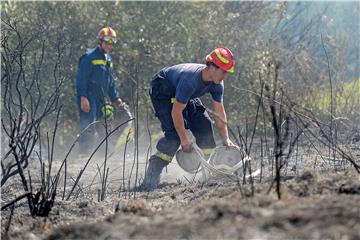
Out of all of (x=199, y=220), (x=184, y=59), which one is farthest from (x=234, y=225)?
(x=184, y=59)

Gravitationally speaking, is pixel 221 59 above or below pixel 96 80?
below

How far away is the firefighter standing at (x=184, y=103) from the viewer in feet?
21.5

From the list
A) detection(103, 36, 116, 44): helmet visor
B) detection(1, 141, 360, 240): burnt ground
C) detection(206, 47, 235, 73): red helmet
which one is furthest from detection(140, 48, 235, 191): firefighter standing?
detection(103, 36, 116, 44): helmet visor

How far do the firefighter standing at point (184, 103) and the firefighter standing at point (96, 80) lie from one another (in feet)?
9.80

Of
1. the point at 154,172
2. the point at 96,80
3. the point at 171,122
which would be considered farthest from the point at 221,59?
the point at 96,80

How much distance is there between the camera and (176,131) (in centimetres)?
698

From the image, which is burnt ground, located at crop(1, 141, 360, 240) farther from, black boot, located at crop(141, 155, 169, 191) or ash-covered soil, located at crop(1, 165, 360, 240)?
black boot, located at crop(141, 155, 169, 191)

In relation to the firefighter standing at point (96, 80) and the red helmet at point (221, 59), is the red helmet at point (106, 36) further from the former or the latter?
the red helmet at point (221, 59)

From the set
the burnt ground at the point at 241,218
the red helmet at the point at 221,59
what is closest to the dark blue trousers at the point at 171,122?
the red helmet at the point at 221,59

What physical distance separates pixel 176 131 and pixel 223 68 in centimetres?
86

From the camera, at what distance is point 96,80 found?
10.1 m

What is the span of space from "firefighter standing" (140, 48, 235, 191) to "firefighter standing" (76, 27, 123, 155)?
2.99 metres

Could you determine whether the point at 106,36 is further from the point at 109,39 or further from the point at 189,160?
the point at 189,160

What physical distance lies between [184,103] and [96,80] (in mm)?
3844
